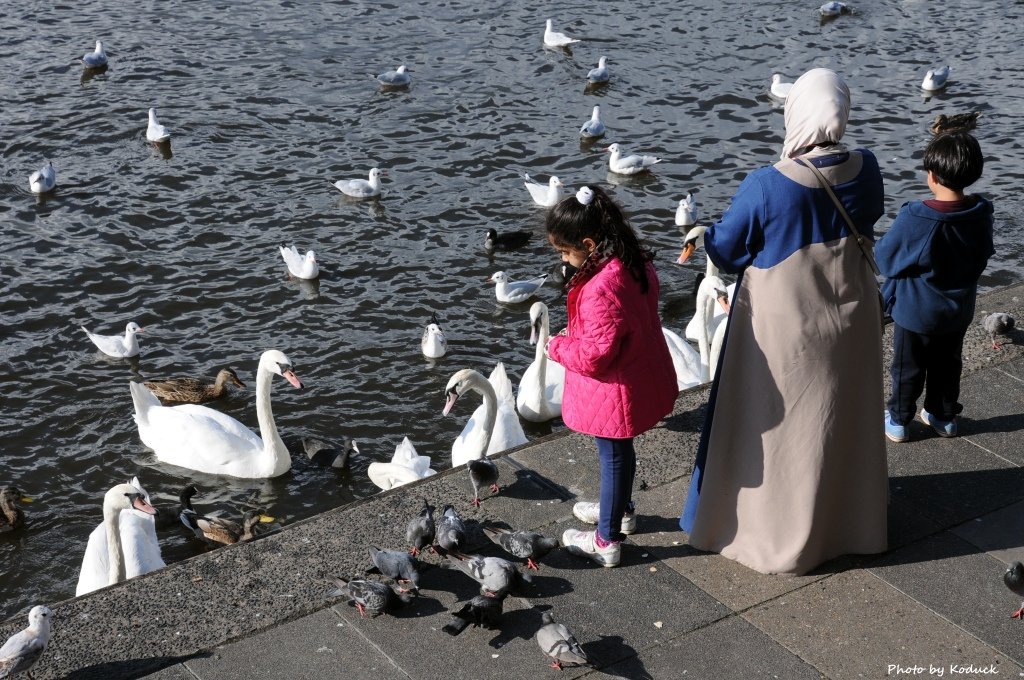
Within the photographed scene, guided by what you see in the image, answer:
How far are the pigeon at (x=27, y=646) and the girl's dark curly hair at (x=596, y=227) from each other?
2.77m

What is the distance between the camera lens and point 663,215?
13.7 metres

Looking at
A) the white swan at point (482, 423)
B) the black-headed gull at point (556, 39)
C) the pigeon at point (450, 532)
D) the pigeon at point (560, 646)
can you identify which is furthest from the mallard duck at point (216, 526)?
the black-headed gull at point (556, 39)

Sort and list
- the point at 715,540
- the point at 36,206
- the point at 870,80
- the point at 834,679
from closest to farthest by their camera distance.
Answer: the point at 834,679
the point at 715,540
the point at 36,206
the point at 870,80

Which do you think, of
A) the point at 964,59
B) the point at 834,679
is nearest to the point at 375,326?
the point at 834,679

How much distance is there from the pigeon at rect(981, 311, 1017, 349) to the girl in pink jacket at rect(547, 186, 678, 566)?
3.32 m

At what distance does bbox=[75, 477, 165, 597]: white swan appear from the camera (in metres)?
7.22

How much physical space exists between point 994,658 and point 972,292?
79.4 inches

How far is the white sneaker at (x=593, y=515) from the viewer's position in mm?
5660

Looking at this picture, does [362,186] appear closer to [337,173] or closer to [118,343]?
[337,173]

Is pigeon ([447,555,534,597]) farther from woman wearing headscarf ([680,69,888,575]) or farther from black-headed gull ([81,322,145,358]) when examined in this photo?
black-headed gull ([81,322,145,358])

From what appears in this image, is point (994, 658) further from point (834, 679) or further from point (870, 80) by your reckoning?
point (870, 80)

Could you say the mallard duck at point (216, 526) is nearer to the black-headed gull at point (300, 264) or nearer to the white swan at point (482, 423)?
the white swan at point (482, 423)

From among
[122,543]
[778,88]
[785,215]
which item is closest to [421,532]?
[785,215]

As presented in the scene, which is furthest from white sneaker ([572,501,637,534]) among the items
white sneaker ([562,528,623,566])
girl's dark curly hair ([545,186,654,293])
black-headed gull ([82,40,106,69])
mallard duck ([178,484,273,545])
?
black-headed gull ([82,40,106,69])
